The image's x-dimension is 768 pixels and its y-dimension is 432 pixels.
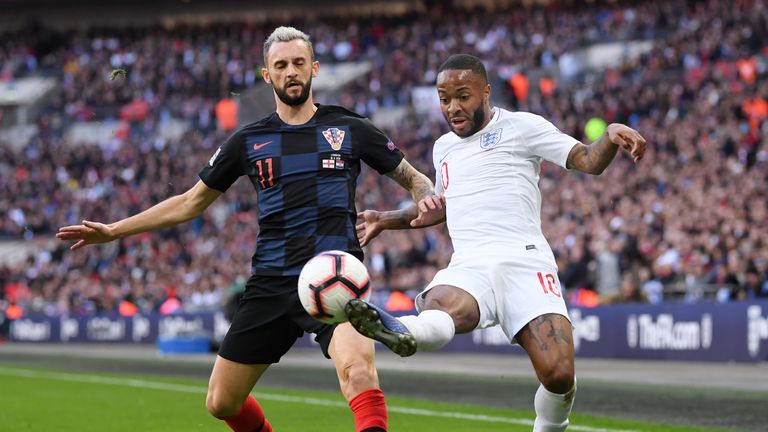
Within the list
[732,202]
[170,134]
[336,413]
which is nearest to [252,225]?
[170,134]

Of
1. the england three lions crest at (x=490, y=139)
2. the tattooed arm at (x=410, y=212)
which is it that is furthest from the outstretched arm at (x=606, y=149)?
the tattooed arm at (x=410, y=212)

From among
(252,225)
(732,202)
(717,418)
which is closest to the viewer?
(717,418)

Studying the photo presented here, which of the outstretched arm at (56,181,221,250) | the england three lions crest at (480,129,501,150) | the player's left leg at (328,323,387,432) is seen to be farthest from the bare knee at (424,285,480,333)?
the outstretched arm at (56,181,221,250)

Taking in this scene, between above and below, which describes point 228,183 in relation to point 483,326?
above

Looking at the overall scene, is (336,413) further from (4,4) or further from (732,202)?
(4,4)

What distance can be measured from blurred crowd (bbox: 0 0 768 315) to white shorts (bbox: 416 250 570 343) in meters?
3.26

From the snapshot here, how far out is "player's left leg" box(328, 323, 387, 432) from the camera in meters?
6.27

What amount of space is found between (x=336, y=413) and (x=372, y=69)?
3036cm

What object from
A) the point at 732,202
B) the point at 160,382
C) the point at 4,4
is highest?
the point at 4,4

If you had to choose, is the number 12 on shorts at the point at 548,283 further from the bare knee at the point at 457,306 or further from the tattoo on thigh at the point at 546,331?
the bare knee at the point at 457,306

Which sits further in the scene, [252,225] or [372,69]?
[372,69]

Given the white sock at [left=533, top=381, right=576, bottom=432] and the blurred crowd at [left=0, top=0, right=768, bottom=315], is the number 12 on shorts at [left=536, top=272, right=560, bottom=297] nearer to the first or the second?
the white sock at [left=533, top=381, right=576, bottom=432]

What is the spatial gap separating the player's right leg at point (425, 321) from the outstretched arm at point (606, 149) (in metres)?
0.97

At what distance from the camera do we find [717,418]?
11.4m
